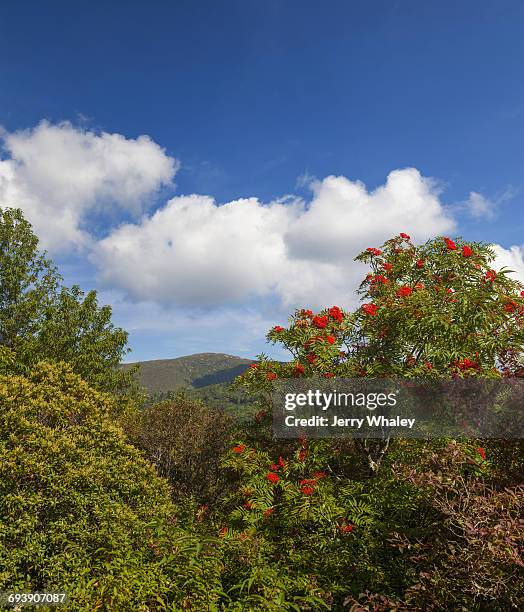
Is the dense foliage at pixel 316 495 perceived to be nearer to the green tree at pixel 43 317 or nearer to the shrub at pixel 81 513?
the shrub at pixel 81 513

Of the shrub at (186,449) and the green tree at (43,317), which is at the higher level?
the green tree at (43,317)

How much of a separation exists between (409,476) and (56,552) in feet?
16.4

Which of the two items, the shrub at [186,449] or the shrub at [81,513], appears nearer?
the shrub at [81,513]

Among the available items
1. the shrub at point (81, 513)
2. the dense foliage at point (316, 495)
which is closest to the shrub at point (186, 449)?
the dense foliage at point (316, 495)

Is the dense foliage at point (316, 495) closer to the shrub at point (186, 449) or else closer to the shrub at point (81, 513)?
the shrub at point (81, 513)

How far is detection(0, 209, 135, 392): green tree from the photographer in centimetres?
1677

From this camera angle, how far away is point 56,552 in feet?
19.6

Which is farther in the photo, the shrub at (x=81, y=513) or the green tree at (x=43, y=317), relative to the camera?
the green tree at (x=43, y=317)

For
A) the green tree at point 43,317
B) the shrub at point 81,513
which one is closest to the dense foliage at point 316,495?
the shrub at point 81,513

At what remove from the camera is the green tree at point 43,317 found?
16766 mm

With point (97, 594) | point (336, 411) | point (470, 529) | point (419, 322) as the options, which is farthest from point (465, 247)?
point (97, 594)

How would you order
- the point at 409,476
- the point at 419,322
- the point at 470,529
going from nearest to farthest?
the point at 470,529, the point at 409,476, the point at 419,322

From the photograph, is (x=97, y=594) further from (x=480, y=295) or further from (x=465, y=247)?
(x=465, y=247)

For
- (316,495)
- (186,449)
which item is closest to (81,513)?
(316,495)
